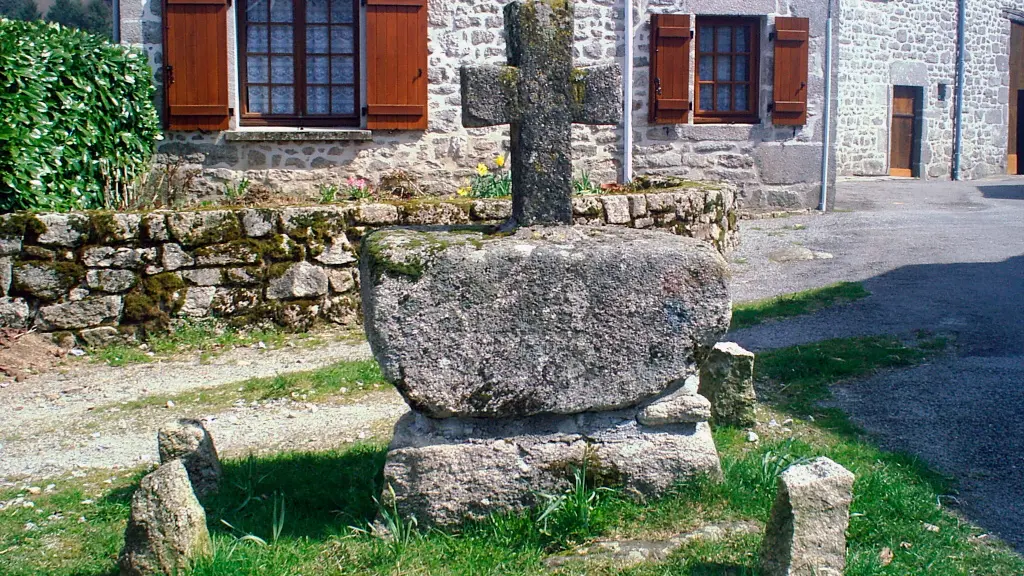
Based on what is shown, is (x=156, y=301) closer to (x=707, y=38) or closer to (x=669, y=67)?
(x=669, y=67)

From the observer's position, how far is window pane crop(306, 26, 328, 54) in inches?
409

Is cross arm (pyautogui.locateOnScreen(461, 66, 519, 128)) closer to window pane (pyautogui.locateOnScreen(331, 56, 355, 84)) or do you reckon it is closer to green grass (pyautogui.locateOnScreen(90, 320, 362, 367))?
green grass (pyautogui.locateOnScreen(90, 320, 362, 367))

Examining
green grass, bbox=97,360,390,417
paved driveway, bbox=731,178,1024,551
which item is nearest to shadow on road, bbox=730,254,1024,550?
paved driveway, bbox=731,178,1024,551

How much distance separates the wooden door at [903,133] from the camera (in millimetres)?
19031

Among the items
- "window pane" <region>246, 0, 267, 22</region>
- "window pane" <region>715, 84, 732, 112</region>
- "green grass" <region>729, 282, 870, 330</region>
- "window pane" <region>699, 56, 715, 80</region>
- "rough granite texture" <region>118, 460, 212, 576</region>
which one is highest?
"window pane" <region>246, 0, 267, 22</region>

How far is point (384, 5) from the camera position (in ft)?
33.4

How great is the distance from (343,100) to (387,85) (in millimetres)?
569

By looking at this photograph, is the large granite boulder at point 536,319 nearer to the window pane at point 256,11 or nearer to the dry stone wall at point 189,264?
the dry stone wall at point 189,264

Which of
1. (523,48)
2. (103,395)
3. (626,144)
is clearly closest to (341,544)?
(523,48)

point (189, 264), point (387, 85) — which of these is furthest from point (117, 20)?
point (189, 264)

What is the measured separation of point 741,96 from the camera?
40.3 ft

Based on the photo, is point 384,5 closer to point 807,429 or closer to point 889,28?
point 807,429

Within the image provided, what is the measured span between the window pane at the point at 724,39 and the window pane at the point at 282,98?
17.5 ft

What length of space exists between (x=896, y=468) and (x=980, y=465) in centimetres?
42
